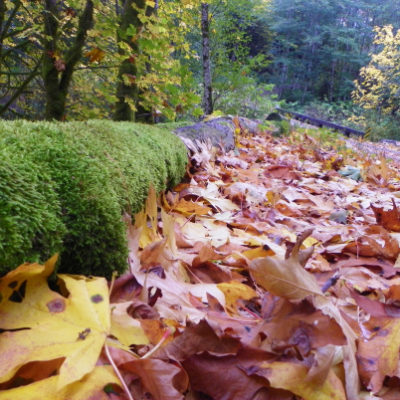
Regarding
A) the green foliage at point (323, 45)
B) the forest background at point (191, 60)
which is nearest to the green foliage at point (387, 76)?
the forest background at point (191, 60)

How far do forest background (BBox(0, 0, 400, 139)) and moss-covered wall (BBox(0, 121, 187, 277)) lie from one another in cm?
191

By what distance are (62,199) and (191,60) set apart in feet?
42.1

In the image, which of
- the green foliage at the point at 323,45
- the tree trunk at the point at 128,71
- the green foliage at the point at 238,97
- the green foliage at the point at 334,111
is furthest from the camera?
the green foliage at the point at 323,45

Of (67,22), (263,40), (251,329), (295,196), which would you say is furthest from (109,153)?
(263,40)

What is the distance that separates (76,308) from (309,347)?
1.56 ft

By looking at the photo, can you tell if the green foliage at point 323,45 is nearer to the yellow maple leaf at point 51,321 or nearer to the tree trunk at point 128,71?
the tree trunk at point 128,71

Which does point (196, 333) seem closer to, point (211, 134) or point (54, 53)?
point (211, 134)

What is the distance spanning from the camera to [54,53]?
336cm

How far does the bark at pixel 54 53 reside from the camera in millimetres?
3301

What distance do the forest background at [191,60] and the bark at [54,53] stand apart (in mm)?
11

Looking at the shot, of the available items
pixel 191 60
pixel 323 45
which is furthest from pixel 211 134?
pixel 323 45

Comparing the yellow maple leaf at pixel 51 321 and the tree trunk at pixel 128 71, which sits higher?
the tree trunk at pixel 128 71

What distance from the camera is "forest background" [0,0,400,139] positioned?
327cm

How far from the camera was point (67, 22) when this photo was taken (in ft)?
12.8
